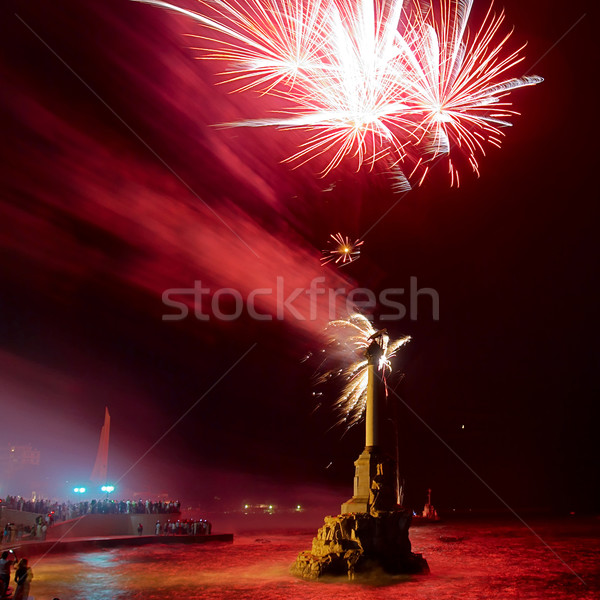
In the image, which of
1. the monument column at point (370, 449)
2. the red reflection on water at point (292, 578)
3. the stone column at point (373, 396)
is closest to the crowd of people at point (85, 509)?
the red reflection on water at point (292, 578)

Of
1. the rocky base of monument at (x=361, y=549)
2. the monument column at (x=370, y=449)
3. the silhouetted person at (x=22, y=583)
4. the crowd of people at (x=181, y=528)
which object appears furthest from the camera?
the crowd of people at (x=181, y=528)

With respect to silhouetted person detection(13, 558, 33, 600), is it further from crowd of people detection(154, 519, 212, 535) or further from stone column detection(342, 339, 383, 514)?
crowd of people detection(154, 519, 212, 535)

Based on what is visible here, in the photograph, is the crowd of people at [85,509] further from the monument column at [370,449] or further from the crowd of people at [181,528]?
the monument column at [370,449]

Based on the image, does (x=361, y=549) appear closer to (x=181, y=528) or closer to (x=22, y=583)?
(x=22, y=583)

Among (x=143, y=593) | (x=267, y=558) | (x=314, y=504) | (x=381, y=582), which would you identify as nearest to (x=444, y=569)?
(x=381, y=582)

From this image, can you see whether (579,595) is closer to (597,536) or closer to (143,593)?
(143,593)

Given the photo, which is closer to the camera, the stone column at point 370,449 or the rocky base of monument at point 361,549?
the rocky base of monument at point 361,549
